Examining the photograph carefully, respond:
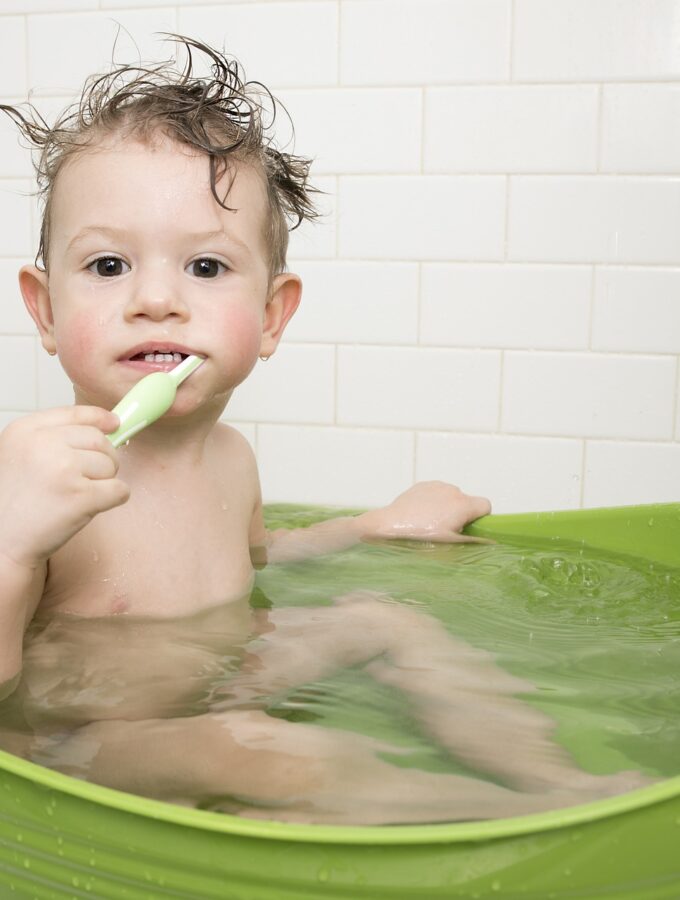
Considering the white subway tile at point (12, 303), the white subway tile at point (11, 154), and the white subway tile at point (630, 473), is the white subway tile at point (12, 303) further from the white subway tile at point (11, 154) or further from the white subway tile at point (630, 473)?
the white subway tile at point (630, 473)

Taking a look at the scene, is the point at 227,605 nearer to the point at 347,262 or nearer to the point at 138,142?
the point at 138,142

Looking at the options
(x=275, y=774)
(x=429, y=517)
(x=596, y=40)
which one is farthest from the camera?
(x=596, y=40)

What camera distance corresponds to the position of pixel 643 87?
172 centimetres

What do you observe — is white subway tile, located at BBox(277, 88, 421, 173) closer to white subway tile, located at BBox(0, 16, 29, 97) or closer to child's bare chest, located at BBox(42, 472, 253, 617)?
white subway tile, located at BBox(0, 16, 29, 97)

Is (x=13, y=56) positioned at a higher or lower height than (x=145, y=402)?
higher

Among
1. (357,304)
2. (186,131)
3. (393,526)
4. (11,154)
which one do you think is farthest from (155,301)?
(11,154)

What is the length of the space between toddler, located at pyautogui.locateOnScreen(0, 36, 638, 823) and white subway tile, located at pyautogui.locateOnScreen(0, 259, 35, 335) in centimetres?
82

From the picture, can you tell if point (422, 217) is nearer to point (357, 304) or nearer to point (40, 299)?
point (357, 304)

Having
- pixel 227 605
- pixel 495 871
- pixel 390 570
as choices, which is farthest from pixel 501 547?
pixel 495 871

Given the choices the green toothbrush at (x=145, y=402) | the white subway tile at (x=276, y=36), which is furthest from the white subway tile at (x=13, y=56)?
the green toothbrush at (x=145, y=402)

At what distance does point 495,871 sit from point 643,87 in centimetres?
143

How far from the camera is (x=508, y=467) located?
1865 mm

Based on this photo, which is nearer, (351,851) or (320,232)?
(351,851)

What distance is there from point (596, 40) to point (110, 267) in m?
1.03
